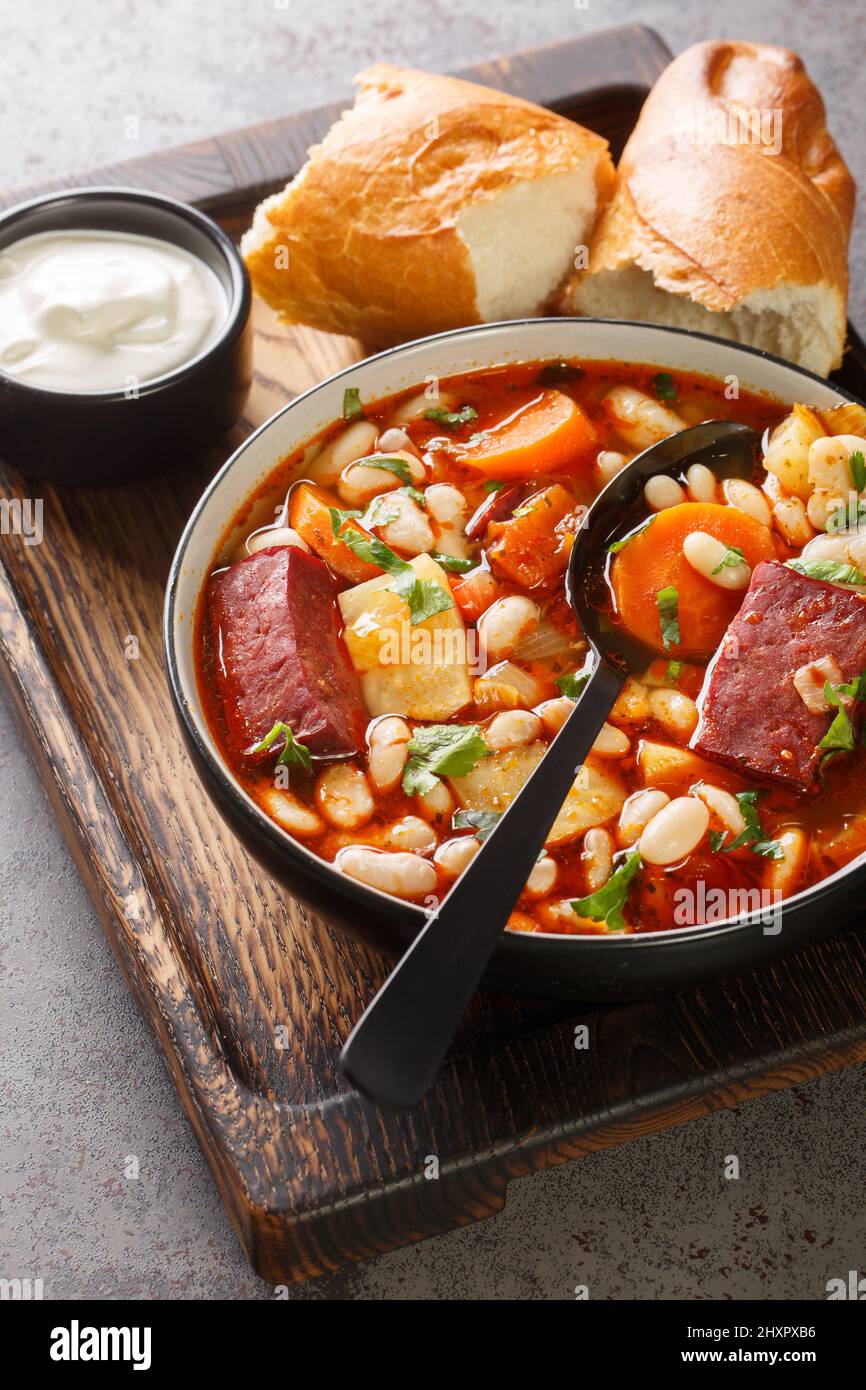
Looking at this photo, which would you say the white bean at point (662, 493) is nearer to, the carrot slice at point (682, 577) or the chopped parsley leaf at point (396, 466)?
the carrot slice at point (682, 577)

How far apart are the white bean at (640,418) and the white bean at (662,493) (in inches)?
5.6

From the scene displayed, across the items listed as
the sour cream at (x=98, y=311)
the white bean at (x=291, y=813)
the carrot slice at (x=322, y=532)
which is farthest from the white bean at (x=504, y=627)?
the sour cream at (x=98, y=311)

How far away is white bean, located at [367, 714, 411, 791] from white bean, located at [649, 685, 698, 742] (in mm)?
423

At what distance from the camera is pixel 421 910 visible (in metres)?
2.09

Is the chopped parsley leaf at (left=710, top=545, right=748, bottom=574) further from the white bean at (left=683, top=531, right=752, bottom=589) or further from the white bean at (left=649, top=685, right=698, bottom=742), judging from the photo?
the white bean at (left=649, top=685, right=698, bottom=742)

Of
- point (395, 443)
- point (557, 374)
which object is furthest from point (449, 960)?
point (557, 374)

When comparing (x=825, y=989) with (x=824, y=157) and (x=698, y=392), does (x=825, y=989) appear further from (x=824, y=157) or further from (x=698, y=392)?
(x=824, y=157)

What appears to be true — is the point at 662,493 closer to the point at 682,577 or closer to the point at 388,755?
the point at 682,577

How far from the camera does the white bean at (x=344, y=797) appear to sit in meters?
2.32

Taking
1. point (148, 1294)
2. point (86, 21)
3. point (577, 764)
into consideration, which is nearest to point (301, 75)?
point (86, 21)

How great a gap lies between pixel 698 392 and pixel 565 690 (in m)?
0.77

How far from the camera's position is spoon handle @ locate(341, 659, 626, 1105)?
185 cm

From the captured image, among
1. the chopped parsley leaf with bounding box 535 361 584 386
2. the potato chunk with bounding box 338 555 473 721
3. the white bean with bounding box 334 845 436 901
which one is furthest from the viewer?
the chopped parsley leaf with bounding box 535 361 584 386

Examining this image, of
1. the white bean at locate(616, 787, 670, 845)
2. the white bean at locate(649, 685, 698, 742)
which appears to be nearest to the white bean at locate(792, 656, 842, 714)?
the white bean at locate(649, 685, 698, 742)
